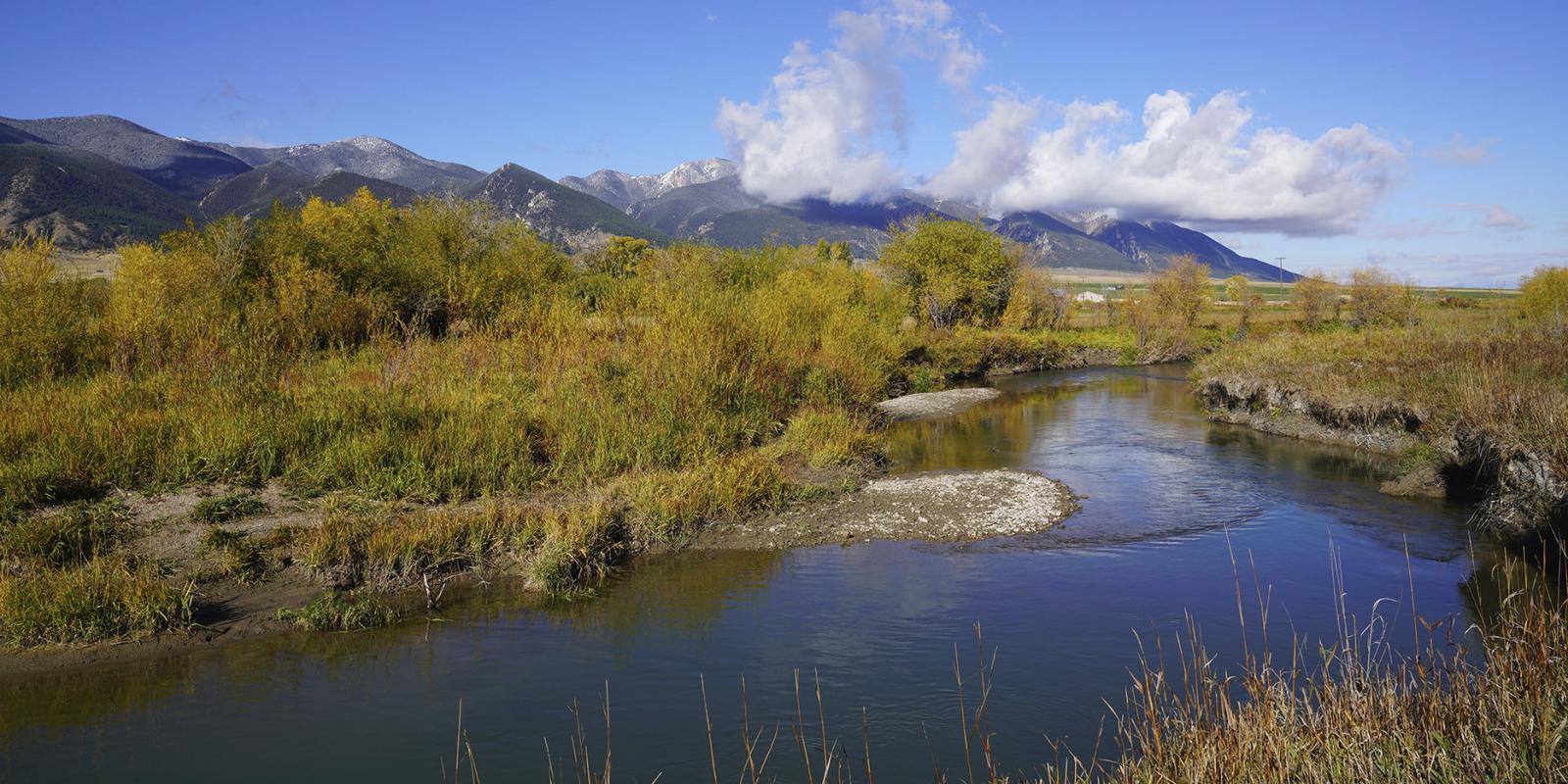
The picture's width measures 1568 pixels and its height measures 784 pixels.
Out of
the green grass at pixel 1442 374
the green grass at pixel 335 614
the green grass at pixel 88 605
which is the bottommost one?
the green grass at pixel 335 614

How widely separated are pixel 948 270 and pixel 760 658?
46.0 m

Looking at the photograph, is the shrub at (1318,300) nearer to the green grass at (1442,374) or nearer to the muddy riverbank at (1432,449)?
the green grass at (1442,374)

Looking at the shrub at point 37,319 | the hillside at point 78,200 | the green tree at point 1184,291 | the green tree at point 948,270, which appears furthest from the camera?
the hillside at point 78,200

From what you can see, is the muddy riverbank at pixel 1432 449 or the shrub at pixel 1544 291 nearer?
the muddy riverbank at pixel 1432 449

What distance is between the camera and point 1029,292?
61.7 meters

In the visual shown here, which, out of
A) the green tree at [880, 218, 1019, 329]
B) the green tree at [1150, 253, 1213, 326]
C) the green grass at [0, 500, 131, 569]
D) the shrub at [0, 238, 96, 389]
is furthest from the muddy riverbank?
the green tree at [1150, 253, 1213, 326]

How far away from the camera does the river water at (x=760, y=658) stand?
786cm

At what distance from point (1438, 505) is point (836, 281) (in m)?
30.5

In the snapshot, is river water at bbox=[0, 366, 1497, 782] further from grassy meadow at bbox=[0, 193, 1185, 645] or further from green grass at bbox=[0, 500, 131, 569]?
green grass at bbox=[0, 500, 131, 569]

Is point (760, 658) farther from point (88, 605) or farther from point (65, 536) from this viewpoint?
point (65, 536)

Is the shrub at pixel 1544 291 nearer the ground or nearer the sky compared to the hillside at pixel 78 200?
nearer the ground

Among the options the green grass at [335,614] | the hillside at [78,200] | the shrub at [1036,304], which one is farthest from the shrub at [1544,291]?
the hillside at [78,200]

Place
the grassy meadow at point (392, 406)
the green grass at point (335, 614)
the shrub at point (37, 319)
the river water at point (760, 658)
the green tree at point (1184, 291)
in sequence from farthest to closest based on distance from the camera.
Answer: the green tree at point (1184, 291) → the shrub at point (37, 319) → the grassy meadow at point (392, 406) → the green grass at point (335, 614) → the river water at point (760, 658)

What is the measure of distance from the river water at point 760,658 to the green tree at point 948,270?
36.7m
